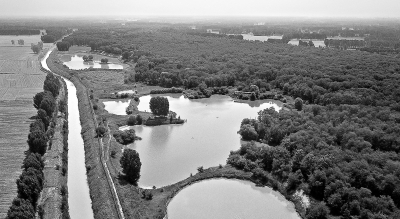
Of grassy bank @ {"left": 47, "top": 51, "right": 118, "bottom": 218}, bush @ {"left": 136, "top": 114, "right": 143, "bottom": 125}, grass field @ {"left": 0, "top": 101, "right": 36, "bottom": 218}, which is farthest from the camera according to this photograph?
bush @ {"left": 136, "top": 114, "right": 143, "bottom": 125}

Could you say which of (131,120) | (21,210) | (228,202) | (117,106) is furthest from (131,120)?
(21,210)

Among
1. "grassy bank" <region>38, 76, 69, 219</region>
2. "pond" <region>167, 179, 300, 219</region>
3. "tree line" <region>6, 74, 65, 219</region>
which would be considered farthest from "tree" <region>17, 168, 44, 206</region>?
"pond" <region>167, 179, 300, 219</region>

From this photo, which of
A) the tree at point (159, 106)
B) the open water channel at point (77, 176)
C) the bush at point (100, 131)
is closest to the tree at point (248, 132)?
the tree at point (159, 106)

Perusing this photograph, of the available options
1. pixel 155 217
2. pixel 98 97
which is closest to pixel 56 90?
pixel 98 97

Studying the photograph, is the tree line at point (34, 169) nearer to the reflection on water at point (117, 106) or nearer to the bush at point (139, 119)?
the reflection on water at point (117, 106)

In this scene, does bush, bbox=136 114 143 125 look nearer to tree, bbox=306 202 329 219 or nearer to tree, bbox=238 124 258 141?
tree, bbox=238 124 258 141

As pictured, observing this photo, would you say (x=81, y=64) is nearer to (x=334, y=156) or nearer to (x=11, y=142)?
(x=11, y=142)
